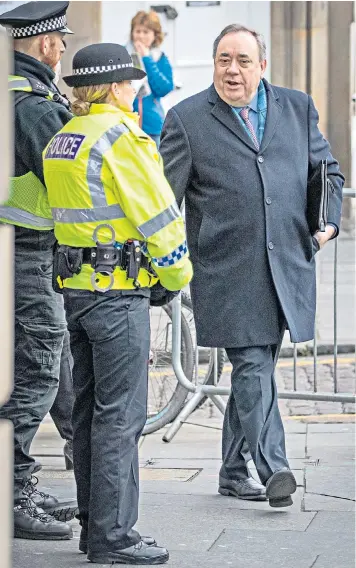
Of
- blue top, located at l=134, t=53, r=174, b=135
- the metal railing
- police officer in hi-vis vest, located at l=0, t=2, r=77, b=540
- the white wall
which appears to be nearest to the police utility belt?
police officer in hi-vis vest, located at l=0, t=2, r=77, b=540

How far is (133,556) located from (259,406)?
3.38ft

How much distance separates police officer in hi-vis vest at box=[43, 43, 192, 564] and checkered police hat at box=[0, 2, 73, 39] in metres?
0.72

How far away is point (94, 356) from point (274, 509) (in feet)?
4.25

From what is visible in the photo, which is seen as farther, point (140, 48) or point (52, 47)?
point (140, 48)

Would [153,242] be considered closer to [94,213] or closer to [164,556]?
[94,213]

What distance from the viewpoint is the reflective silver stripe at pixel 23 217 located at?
5326 mm

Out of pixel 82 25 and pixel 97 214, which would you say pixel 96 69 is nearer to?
pixel 97 214

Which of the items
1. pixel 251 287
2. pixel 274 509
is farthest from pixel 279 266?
pixel 274 509

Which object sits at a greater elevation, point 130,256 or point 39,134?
point 39,134

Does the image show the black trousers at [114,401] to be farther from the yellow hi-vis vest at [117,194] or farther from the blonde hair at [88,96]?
the blonde hair at [88,96]

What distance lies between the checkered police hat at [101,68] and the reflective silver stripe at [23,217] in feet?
2.25

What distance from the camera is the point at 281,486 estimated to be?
550cm

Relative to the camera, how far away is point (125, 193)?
4.62 m

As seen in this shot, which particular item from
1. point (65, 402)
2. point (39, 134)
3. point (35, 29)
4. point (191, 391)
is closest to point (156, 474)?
point (65, 402)
